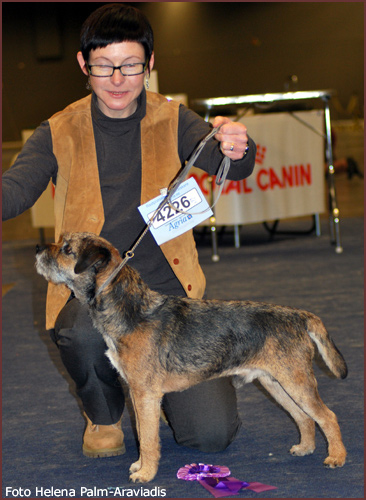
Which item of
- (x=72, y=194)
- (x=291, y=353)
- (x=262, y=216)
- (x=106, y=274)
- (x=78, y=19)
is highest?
(x=78, y=19)

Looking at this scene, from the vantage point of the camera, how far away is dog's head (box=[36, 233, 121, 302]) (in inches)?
88.3

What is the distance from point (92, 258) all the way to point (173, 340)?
0.41m

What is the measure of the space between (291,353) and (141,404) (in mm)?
535

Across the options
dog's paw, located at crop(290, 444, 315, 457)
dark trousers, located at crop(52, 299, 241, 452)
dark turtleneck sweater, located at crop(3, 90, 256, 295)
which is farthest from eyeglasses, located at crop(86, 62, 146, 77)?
dog's paw, located at crop(290, 444, 315, 457)

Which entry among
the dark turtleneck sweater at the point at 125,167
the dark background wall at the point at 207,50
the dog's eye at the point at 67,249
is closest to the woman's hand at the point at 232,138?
the dark turtleneck sweater at the point at 125,167

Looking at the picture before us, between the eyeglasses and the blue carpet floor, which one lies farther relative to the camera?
the eyeglasses

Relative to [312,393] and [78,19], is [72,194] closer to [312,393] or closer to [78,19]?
[312,393]

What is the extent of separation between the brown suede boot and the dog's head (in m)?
0.57

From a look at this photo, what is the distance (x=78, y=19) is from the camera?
63.2 ft

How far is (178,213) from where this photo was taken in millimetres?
2590

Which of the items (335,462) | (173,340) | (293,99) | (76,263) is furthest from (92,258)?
(293,99)

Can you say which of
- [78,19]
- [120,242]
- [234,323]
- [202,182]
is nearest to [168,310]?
[234,323]

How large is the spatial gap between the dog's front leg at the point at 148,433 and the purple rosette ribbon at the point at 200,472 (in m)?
0.11

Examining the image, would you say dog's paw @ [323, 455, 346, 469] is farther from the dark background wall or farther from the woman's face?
the dark background wall
